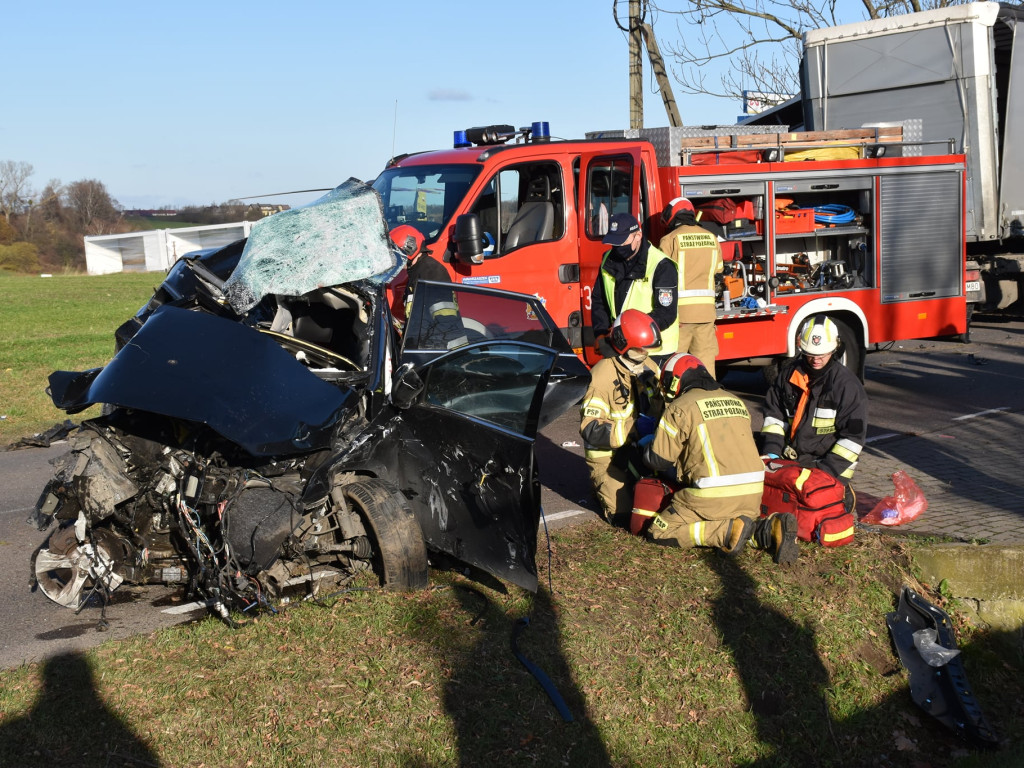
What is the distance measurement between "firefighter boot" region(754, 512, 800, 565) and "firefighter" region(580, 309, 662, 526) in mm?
881

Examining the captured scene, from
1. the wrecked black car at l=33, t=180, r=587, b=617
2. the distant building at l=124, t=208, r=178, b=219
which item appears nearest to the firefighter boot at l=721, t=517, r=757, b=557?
the wrecked black car at l=33, t=180, r=587, b=617

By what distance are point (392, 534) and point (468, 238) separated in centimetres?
348

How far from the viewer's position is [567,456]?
8094mm

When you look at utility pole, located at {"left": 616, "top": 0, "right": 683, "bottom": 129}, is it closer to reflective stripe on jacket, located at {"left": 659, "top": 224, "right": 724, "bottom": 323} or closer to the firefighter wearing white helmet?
reflective stripe on jacket, located at {"left": 659, "top": 224, "right": 724, "bottom": 323}

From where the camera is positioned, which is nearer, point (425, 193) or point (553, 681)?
point (553, 681)

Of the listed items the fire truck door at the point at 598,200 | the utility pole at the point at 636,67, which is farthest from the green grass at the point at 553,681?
the utility pole at the point at 636,67

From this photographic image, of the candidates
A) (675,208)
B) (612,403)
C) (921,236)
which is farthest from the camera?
(921,236)

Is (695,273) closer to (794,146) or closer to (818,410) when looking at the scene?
(818,410)

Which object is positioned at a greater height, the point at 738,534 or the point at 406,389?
the point at 406,389

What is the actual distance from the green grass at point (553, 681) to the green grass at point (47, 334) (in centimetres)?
611

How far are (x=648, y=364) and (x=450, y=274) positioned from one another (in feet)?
7.58

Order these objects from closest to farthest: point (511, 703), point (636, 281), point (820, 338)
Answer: point (511, 703) < point (820, 338) < point (636, 281)

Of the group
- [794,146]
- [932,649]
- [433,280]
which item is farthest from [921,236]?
[932,649]

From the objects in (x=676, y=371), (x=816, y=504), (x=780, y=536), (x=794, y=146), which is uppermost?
(x=794, y=146)
